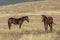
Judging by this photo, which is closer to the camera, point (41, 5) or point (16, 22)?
point (16, 22)

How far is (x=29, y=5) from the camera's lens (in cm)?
6500

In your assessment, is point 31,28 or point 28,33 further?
point 31,28

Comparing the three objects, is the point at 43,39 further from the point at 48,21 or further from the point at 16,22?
the point at 16,22

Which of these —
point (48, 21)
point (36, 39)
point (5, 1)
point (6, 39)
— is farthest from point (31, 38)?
point (5, 1)

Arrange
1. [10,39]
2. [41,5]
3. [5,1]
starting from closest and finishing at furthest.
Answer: [10,39]
[41,5]
[5,1]

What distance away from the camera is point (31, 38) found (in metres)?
14.2

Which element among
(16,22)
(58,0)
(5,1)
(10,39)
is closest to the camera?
(10,39)

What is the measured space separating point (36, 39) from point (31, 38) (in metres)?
0.29

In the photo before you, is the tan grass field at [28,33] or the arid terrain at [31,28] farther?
the arid terrain at [31,28]

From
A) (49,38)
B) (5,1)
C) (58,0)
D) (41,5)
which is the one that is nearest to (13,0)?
(5,1)

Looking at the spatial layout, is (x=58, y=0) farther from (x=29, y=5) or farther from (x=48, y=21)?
(x=48, y=21)

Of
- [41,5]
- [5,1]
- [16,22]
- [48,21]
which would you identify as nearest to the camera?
[48,21]

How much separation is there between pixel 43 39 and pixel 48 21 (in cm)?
627

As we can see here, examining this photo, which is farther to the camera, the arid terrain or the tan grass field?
the arid terrain
